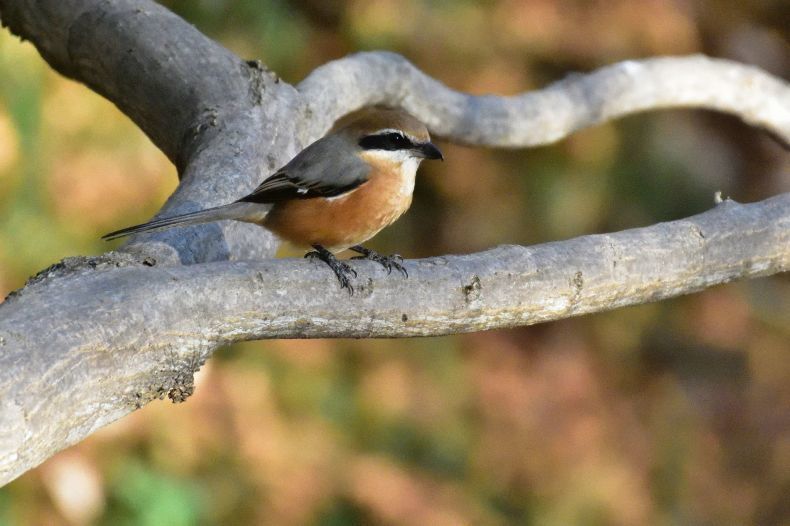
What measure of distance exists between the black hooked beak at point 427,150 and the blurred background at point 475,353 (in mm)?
1974

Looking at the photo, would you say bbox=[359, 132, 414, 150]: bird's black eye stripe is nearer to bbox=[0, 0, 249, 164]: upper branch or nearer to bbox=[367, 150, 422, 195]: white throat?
bbox=[367, 150, 422, 195]: white throat

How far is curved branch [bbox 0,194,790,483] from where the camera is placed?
2.04 m

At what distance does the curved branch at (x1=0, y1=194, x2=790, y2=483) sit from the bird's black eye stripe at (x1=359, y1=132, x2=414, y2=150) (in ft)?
2.96

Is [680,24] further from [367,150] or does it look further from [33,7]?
[33,7]

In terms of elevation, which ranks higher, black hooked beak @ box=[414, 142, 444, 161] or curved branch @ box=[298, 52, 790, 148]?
curved branch @ box=[298, 52, 790, 148]

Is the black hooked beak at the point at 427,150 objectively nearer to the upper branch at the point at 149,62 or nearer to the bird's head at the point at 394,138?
the bird's head at the point at 394,138

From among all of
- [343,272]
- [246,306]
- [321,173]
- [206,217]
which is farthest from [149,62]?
[246,306]

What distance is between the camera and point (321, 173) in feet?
11.4

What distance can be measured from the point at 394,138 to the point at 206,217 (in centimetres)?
90

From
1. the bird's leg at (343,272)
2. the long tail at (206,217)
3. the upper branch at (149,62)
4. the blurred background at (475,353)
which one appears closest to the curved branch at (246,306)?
the bird's leg at (343,272)

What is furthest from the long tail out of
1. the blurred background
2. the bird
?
the blurred background

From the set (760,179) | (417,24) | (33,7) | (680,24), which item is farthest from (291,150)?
(760,179)

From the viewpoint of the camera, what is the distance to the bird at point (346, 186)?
3297 millimetres

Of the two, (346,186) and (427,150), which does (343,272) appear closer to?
(346,186)
